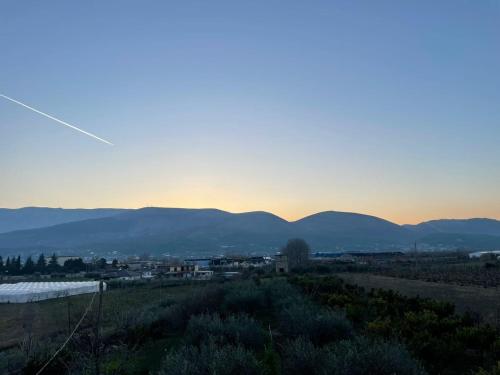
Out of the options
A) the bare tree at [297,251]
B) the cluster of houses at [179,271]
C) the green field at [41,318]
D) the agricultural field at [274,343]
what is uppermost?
the bare tree at [297,251]

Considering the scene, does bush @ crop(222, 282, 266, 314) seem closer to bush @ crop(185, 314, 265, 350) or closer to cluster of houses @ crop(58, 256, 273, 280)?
bush @ crop(185, 314, 265, 350)

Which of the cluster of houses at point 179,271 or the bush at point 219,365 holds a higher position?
the cluster of houses at point 179,271

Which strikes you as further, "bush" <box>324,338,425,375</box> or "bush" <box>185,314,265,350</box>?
"bush" <box>185,314,265,350</box>

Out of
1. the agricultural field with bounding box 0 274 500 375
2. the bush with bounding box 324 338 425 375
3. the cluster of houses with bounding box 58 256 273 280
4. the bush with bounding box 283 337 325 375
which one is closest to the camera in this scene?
the bush with bounding box 324 338 425 375

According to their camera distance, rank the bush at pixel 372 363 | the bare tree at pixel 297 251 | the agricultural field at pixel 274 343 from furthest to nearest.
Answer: the bare tree at pixel 297 251
the agricultural field at pixel 274 343
the bush at pixel 372 363

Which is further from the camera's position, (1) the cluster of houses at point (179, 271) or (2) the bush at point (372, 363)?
(1) the cluster of houses at point (179, 271)

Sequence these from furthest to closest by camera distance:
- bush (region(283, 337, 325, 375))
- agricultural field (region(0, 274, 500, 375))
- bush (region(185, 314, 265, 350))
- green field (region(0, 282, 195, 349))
→ green field (region(0, 282, 195, 349)), bush (region(185, 314, 265, 350)), bush (region(283, 337, 325, 375)), agricultural field (region(0, 274, 500, 375))

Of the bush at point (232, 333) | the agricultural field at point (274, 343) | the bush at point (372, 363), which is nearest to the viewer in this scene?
the bush at point (372, 363)

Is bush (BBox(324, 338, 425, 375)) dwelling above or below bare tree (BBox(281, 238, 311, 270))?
below

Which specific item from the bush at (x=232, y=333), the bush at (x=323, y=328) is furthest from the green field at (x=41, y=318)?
the bush at (x=323, y=328)

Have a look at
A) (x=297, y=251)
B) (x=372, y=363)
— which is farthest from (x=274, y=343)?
(x=297, y=251)

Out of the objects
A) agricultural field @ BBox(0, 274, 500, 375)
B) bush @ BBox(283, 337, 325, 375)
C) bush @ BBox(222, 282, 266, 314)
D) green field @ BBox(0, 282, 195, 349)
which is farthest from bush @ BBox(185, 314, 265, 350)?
bush @ BBox(222, 282, 266, 314)

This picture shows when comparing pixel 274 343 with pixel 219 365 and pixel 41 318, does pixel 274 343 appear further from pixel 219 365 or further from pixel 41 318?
pixel 41 318

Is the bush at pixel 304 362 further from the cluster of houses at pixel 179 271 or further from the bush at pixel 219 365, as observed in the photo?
the cluster of houses at pixel 179 271
